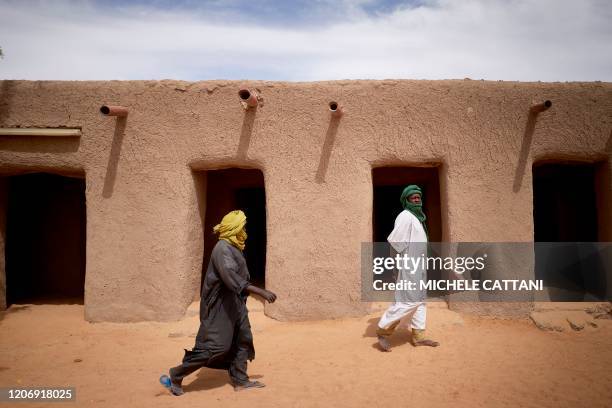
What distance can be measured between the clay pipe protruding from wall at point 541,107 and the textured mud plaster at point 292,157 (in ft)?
0.55

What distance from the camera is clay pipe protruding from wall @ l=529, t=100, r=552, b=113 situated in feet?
16.0

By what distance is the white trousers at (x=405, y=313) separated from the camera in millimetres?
4223

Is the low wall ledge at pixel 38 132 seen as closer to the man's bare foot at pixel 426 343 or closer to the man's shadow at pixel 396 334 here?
the man's shadow at pixel 396 334

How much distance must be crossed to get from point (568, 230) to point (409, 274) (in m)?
4.72

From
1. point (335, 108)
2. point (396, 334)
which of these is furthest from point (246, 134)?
point (396, 334)

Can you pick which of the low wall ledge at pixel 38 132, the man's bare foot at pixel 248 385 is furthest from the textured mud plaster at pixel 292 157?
the man's bare foot at pixel 248 385

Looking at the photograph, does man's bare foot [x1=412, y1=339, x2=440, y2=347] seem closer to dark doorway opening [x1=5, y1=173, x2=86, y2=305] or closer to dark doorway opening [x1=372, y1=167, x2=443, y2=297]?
dark doorway opening [x1=372, y1=167, x2=443, y2=297]

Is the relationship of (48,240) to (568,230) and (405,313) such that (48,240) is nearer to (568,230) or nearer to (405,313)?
(405,313)

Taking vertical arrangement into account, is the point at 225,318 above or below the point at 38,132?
below

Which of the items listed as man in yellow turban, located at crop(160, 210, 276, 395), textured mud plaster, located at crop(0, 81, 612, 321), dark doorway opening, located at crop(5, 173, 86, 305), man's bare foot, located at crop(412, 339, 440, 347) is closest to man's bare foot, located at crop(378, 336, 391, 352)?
man's bare foot, located at crop(412, 339, 440, 347)

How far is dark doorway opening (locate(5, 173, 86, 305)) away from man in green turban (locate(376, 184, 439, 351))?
548 centimetres

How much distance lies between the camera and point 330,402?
3.25 meters

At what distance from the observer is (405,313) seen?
13.9 feet

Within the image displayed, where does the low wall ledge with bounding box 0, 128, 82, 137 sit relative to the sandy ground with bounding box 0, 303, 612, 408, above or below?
above
